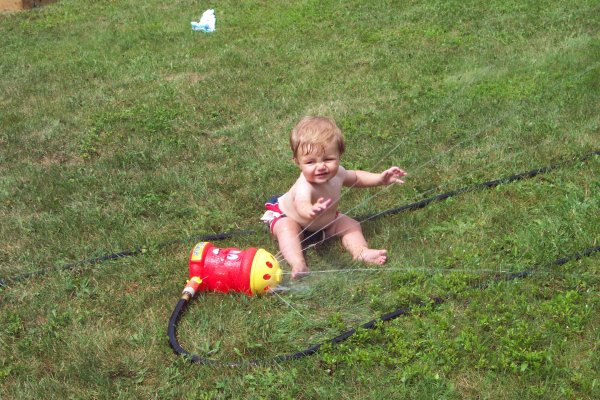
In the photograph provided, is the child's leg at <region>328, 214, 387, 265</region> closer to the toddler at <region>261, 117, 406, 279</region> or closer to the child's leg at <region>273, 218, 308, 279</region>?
the toddler at <region>261, 117, 406, 279</region>

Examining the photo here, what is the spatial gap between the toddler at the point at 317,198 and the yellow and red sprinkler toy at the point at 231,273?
22 cm

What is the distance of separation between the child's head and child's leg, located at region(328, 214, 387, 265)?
52 cm

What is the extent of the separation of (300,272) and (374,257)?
17.3 inches

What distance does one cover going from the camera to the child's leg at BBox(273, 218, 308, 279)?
387 cm

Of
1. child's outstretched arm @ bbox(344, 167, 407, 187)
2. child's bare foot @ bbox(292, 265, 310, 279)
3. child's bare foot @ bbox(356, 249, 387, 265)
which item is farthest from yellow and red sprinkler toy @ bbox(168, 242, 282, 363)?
child's outstretched arm @ bbox(344, 167, 407, 187)

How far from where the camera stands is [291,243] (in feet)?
13.1

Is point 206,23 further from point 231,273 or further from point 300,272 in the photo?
point 231,273

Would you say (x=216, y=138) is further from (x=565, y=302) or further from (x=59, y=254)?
(x=565, y=302)

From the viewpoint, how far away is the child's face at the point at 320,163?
3.89 meters

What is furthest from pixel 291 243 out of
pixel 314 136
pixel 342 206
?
pixel 342 206

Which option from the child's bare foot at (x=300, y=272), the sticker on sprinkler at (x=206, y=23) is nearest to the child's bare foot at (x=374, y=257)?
the child's bare foot at (x=300, y=272)

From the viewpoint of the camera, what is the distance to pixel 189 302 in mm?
3635

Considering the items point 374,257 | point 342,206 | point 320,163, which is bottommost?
point 374,257

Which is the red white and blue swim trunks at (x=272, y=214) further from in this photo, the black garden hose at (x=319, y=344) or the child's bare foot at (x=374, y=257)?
the black garden hose at (x=319, y=344)
